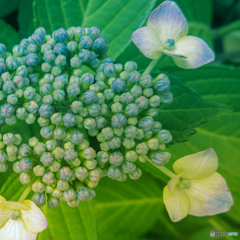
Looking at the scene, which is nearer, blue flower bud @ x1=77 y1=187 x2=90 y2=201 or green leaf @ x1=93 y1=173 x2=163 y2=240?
blue flower bud @ x1=77 y1=187 x2=90 y2=201

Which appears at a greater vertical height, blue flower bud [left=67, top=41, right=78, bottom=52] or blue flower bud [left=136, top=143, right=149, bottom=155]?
blue flower bud [left=67, top=41, right=78, bottom=52]

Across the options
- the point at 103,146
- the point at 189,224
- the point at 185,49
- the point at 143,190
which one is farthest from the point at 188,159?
the point at 189,224

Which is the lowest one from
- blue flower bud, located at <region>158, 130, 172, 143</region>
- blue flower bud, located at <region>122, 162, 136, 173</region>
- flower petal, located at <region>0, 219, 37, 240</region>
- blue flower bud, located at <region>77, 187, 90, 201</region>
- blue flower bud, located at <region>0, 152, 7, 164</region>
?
flower petal, located at <region>0, 219, 37, 240</region>

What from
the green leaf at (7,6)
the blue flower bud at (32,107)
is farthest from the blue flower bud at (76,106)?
the green leaf at (7,6)

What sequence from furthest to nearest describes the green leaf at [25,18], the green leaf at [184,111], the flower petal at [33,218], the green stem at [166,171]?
the green leaf at [25,18] < the green leaf at [184,111] < the green stem at [166,171] < the flower petal at [33,218]

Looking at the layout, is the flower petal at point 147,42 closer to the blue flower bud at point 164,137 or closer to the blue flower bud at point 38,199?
the blue flower bud at point 164,137

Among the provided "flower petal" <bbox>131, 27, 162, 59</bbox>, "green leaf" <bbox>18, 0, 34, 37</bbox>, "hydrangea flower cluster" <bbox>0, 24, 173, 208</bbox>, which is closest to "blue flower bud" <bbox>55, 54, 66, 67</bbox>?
"hydrangea flower cluster" <bbox>0, 24, 173, 208</bbox>

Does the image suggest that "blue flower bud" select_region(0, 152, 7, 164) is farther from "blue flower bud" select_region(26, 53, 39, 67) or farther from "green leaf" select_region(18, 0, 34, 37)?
"green leaf" select_region(18, 0, 34, 37)
